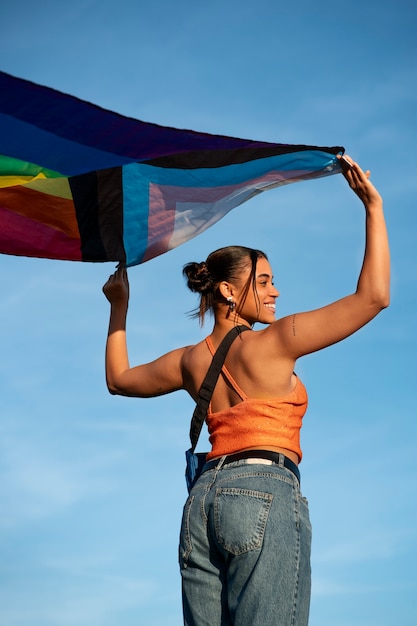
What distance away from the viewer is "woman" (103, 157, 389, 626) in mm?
4113

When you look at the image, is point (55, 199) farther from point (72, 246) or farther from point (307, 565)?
point (307, 565)

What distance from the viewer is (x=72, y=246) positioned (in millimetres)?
6105

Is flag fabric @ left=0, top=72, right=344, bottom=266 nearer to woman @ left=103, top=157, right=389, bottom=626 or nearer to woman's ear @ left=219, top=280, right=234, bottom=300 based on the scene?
woman's ear @ left=219, top=280, right=234, bottom=300

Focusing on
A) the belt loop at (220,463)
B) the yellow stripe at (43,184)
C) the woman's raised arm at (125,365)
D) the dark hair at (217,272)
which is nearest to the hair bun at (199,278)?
the dark hair at (217,272)

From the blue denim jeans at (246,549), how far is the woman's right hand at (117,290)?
5.59 ft

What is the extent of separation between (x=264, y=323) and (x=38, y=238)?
6.50 feet

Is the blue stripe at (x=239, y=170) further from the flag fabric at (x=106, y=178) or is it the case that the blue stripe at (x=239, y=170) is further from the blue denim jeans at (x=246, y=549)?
the blue denim jeans at (x=246, y=549)

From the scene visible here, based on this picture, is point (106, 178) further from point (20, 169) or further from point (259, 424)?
point (259, 424)

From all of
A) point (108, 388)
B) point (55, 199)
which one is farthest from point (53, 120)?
point (108, 388)

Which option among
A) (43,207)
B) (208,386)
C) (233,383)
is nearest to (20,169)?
(43,207)

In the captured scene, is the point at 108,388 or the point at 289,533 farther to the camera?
the point at 108,388

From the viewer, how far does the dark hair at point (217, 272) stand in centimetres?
516

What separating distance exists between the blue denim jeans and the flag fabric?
209 cm

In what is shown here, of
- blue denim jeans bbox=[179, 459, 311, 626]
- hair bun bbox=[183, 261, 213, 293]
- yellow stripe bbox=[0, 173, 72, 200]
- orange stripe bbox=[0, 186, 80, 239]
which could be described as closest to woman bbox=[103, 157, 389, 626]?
blue denim jeans bbox=[179, 459, 311, 626]
